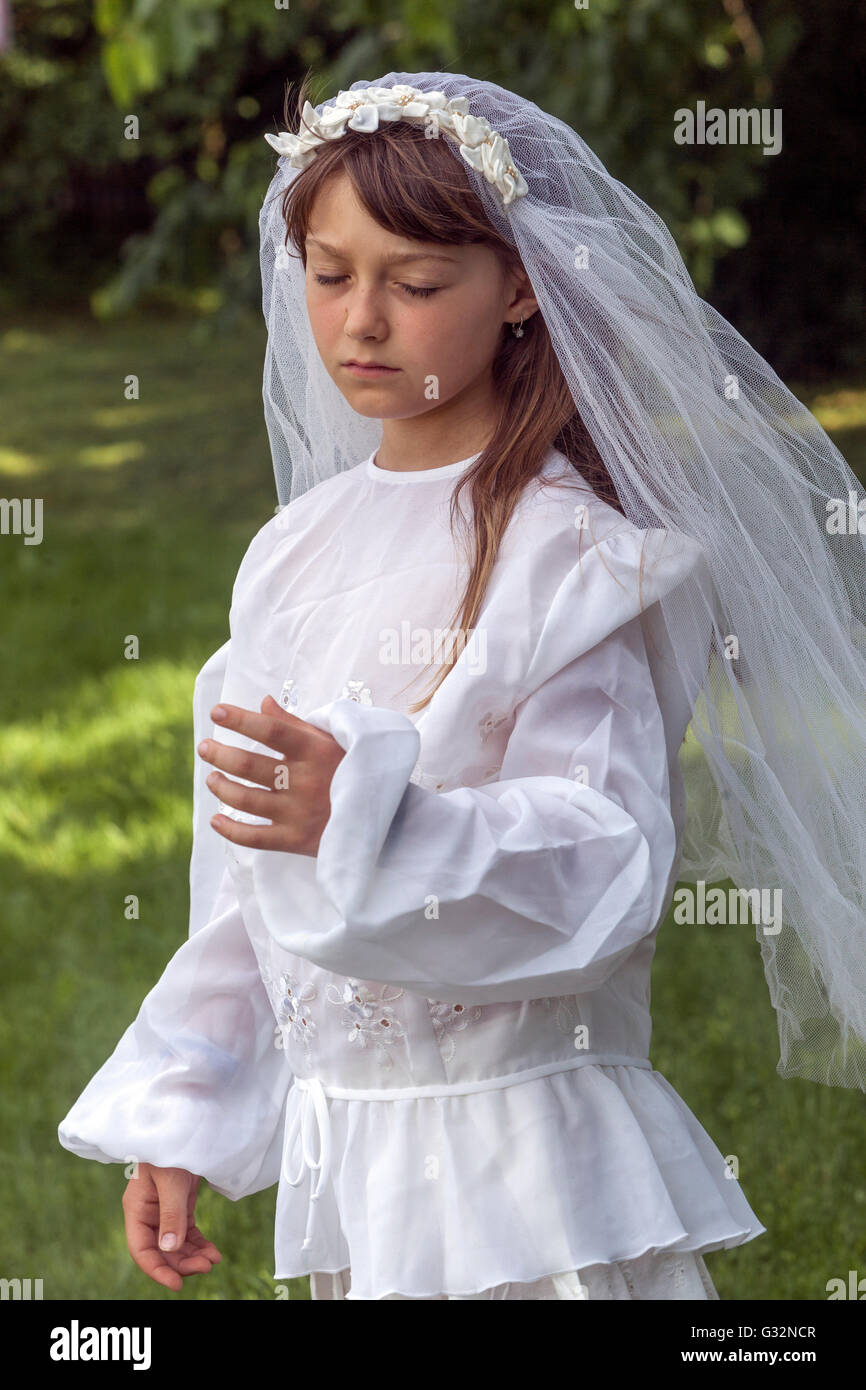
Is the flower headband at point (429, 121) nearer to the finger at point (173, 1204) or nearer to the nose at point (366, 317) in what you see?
the nose at point (366, 317)

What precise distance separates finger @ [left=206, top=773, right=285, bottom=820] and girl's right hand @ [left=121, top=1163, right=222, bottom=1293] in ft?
2.21

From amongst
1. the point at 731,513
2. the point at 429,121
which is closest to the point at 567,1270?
the point at 731,513

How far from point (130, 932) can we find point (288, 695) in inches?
105

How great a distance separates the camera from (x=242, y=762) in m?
1.39

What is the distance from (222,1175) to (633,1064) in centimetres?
52

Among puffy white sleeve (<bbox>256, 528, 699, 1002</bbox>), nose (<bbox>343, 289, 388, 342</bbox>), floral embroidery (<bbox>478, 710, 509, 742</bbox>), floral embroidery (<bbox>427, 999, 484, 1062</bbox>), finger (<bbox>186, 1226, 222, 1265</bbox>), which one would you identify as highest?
nose (<bbox>343, 289, 388, 342</bbox>)

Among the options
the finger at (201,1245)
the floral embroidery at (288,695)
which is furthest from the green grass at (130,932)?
the floral embroidery at (288,695)

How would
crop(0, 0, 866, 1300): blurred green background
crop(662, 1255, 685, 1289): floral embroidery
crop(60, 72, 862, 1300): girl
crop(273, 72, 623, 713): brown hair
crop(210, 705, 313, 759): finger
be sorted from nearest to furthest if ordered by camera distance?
crop(210, 705, 313, 759): finger < crop(60, 72, 862, 1300): girl < crop(273, 72, 623, 713): brown hair < crop(662, 1255, 685, 1289): floral embroidery < crop(0, 0, 866, 1300): blurred green background

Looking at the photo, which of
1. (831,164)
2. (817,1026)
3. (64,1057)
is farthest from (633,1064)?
(831,164)

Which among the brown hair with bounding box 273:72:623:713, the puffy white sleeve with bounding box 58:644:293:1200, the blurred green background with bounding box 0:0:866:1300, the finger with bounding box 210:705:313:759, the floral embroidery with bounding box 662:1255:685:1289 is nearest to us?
the finger with bounding box 210:705:313:759

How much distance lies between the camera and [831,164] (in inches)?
361

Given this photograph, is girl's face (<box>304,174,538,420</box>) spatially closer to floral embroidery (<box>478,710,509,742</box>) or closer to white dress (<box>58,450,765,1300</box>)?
white dress (<box>58,450,765,1300</box>)

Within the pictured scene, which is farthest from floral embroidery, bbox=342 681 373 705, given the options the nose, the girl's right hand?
the girl's right hand

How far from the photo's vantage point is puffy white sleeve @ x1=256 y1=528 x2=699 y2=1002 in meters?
1.38
